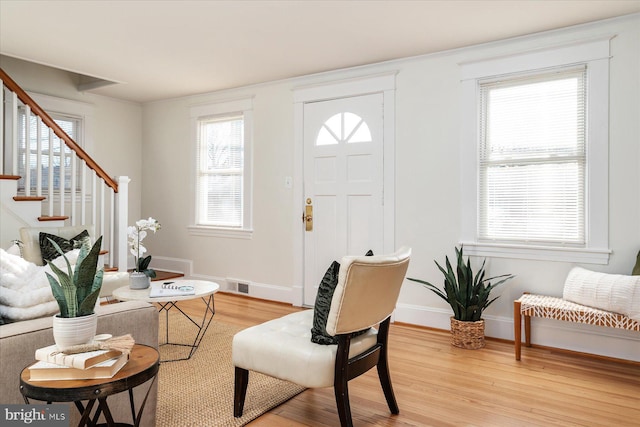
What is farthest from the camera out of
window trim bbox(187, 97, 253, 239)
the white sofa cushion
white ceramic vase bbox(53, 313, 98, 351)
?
window trim bbox(187, 97, 253, 239)

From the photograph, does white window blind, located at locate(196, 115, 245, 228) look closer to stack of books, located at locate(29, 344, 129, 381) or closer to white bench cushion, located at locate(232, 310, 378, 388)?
white bench cushion, located at locate(232, 310, 378, 388)

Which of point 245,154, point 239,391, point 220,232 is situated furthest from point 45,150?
point 239,391

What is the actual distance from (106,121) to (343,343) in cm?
507

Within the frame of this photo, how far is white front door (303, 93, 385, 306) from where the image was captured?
173 inches

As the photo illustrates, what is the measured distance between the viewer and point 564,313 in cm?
312

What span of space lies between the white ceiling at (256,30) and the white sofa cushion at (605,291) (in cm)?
184

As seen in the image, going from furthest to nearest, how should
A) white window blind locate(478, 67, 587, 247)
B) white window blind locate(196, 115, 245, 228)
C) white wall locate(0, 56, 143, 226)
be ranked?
white window blind locate(196, 115, 245, 228), white wall locate(0, 56, 143, 226), white window blind locate(478, 67, 587, 247)

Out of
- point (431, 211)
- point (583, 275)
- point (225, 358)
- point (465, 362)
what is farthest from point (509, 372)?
point (225, 358)

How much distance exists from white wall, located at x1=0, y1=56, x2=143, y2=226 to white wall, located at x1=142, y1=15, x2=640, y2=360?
15 cm

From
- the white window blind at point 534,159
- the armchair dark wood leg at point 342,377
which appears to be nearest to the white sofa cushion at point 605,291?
the white window blind at point 534,159

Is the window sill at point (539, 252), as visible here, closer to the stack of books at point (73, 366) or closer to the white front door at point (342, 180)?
the white front door at point (342, 180)

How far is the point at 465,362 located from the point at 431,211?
1.36 metres

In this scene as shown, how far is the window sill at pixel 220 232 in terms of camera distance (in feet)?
17.5

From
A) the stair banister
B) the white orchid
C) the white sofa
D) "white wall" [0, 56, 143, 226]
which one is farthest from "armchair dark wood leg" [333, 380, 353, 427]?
"white wall" [0, 56, 143, 226]
